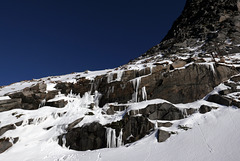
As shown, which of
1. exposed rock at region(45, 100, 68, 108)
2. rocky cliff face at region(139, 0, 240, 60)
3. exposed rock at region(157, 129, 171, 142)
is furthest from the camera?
rocky cliff face at region(139, 0, 240, 60)

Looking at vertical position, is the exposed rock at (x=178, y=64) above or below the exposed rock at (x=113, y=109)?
above

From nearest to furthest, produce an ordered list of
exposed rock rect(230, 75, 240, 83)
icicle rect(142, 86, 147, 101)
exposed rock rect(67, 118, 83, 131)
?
exposed rock rect(230, 75, 240, 83) < exposed rock rect(67, 118, 83, 131) < icicle rect(142, 86, 147, 101)

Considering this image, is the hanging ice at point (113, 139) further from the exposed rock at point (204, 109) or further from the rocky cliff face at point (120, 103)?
the exposed rock at point (204, 109)

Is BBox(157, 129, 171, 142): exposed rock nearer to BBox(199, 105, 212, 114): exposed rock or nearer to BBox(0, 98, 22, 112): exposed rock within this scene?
BBox(199, 105, 212, 114): exposed rock

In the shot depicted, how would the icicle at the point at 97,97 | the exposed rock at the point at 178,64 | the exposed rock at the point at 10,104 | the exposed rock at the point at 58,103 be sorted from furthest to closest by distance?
the icicle at the point at 97,97
the exposed rock at the point at 58,103
the exposed rock at the point at 10,104
the exposed rock at the point at 178,64

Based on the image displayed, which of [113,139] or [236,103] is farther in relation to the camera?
[113,139]

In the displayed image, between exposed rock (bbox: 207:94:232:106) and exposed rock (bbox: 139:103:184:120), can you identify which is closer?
exposed rock (bbox: 207:94:232:106)

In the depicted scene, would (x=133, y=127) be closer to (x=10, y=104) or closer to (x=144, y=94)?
(x=144, y=94)

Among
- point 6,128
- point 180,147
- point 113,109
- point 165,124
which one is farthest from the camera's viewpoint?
point 113,109

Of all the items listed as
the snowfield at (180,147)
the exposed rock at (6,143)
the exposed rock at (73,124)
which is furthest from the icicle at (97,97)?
the exposed rock at (6,143)

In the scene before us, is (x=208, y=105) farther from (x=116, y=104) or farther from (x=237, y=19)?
(x=237, y=19)

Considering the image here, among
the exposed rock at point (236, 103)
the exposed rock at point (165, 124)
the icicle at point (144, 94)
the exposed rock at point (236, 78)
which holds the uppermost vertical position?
the exposed rock at point (236, 78)

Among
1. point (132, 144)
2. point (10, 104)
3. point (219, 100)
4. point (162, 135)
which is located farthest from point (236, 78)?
point (10, 104)

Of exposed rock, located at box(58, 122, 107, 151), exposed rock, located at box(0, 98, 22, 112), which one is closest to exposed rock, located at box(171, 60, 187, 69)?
exposed rock, located at box(58, 122, 107, 151)
